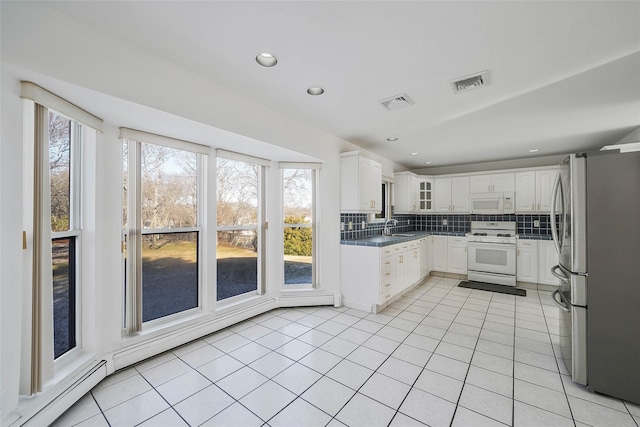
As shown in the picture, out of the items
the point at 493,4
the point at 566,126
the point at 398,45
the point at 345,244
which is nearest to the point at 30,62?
the point at 398,45

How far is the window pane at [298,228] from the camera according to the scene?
145 inches

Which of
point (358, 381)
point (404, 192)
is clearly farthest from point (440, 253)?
point (358, 381)

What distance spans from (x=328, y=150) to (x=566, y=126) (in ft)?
10.3

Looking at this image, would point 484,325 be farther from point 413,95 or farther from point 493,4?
point 493,4

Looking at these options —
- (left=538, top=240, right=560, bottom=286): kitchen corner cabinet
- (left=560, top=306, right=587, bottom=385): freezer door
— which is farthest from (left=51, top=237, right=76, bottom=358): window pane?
(left=538, top=240, right=560, bottom=286): kitchen corner cabinet

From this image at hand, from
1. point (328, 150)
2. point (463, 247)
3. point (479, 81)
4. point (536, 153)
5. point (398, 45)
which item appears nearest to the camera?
point (398, 45)

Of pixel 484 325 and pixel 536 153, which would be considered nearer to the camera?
pixel 484 325

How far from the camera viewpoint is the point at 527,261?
4.60m

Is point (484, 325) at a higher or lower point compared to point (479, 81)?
lower

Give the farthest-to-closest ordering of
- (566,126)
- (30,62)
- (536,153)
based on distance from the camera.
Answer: (536,153) < (566,126) < (30,62)

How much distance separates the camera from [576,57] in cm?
183

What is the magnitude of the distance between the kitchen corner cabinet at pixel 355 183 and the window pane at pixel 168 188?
205 cm

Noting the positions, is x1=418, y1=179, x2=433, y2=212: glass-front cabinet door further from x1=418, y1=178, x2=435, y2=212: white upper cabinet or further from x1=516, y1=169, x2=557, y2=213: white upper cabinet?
x1=516, y1=169, x2=557, y2=213: white upper cabinet

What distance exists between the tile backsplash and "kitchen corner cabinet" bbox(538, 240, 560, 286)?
367 millimetres
